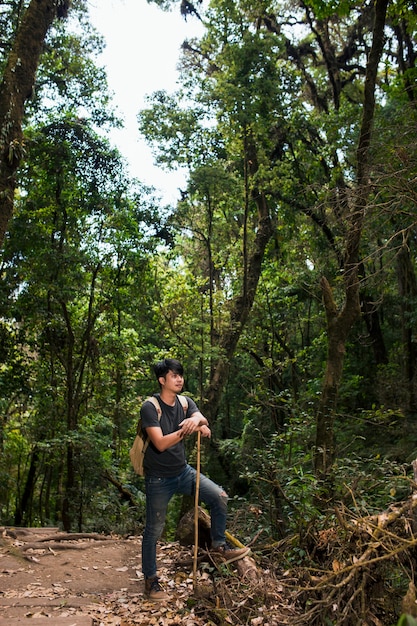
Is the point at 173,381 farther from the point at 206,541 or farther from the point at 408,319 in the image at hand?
the point at 408,319

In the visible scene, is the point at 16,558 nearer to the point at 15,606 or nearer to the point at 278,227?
the point at 15,606

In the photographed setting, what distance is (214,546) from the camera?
4566 mm

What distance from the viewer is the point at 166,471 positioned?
4348 millimetres

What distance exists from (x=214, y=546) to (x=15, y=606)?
5.43 feet

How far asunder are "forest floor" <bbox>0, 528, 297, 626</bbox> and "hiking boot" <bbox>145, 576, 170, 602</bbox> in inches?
1.9

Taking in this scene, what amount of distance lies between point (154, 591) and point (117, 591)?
0.55 m

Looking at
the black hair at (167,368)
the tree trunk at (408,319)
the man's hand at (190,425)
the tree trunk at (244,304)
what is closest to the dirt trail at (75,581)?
the man's hand at (190,425)

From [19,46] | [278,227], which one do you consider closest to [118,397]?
[278,227]

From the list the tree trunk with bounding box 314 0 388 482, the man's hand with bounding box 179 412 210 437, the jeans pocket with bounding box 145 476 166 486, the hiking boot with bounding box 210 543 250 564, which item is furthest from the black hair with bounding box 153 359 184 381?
the tree trunk with bounding box 314 0 388 482

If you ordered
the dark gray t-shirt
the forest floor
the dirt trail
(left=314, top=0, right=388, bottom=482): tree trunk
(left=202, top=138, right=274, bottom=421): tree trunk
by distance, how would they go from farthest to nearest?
Result: (left=202, top=138, right=274, bottom=421): tree trunk → (left=314, top=0, right=388, bottom=482): tree trunk → the dark gray t-shirt → the dirt trail → the forest floor

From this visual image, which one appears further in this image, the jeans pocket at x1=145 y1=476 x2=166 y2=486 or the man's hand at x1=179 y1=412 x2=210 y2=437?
the jeans pocket at x1=145 y1=476 x2=166 y2=486

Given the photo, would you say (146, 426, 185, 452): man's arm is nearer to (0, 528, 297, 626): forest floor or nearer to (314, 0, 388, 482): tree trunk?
(0, 528, 297, 626): forest floor

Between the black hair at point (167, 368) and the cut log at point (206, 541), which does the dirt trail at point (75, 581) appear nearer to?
the cut log at point (206, 541)

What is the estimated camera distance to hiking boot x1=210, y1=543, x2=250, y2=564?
446 cm
